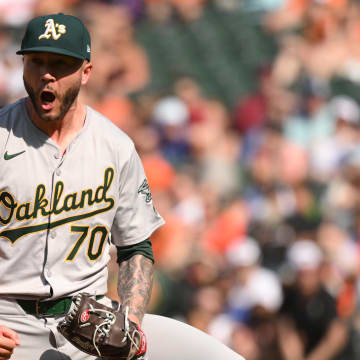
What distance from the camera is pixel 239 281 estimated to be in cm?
611

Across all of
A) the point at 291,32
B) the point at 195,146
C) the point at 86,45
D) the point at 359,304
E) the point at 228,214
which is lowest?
the point at 359,304

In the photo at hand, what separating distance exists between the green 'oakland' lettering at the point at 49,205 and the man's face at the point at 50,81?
0.25m

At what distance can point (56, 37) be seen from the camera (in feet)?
7.98

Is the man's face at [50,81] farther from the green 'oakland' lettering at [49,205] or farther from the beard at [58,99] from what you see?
the green 'oakland' lettering at [49,205]

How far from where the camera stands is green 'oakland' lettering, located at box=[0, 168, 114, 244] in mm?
2494

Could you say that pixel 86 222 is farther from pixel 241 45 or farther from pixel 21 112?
pixel 241 45

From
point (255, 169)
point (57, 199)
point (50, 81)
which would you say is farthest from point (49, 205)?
point (255, 169)

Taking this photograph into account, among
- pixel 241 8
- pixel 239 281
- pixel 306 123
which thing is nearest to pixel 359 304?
pixel 239 281

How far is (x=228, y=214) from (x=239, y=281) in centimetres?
78

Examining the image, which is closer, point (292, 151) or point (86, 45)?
point (86, 45)

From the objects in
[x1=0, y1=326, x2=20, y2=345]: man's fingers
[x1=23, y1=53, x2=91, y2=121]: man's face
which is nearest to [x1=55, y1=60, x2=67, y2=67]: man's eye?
[x1=23, y1=53, x2=91, y2=121]: man's face

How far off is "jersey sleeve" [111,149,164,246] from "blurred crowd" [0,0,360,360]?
10.2 ft

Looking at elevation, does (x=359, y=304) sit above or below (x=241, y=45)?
below

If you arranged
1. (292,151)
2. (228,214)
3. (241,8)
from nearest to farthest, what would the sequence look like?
(228,214) < (292,151) < (241,8)
